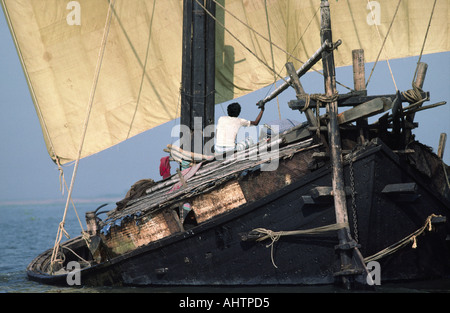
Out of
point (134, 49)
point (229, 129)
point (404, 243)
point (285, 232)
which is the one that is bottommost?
point (404, 243)

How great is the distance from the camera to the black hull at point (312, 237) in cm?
798

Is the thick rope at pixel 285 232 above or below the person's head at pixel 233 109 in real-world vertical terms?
below

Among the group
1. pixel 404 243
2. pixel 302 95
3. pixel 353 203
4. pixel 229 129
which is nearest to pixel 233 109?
pixel 229 129

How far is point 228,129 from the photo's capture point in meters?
10.6

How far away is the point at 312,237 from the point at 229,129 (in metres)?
3.09

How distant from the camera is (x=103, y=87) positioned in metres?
14.8

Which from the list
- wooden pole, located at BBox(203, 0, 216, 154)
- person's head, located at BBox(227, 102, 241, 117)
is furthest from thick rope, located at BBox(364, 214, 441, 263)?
wooden pole, located at BBox(203, 0, 216, 154)

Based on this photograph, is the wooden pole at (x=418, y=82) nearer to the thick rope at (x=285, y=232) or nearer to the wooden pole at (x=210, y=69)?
the thick rope at (x=285, y=232)

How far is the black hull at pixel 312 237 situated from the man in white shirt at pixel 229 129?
7.94 feet

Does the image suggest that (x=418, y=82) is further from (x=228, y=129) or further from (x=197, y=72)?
(x=197, y=72)

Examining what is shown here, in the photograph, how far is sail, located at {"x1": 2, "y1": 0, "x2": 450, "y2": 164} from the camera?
14328mm

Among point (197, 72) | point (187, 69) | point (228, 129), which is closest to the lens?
point (228, 129)

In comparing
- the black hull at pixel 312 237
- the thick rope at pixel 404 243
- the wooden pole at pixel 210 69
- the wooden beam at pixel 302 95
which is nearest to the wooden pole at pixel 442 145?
the black hull at pixel 312 237

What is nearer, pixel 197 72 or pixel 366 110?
pixel 366 110
